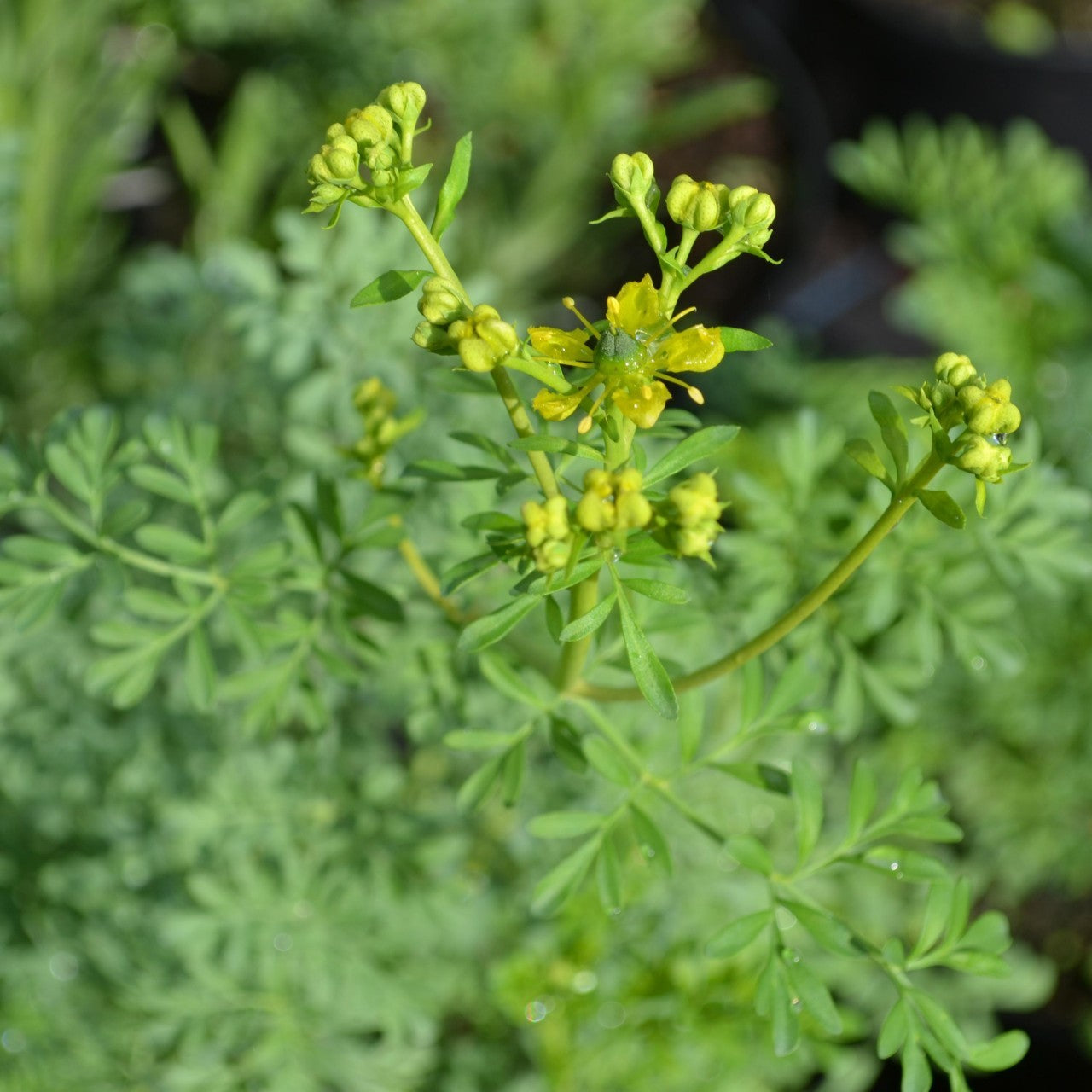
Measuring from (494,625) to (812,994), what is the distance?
328mm

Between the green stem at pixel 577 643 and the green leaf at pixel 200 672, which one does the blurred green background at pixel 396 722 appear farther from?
the green stem at pixel 577 643

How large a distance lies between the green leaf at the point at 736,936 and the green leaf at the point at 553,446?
0.33 m

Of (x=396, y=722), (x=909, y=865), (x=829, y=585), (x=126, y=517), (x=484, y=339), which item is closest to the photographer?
(x=484, y=339)

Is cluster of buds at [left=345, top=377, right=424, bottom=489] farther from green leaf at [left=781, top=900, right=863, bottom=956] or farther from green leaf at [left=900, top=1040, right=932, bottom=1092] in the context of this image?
green leaf at [left=900, top=1040, right=932, bottom=1092]

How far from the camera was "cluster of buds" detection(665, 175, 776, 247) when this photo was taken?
2.23 ft

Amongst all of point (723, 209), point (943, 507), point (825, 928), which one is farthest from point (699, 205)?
point (825, 928)

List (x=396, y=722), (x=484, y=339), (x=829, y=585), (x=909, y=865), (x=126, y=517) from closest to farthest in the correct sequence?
(x=484, y=339) < (x=829, y=585) < (x=909, y=865) < (x=126, y=517) < (x=396, y=722)

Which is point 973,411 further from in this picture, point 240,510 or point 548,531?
point 240,510

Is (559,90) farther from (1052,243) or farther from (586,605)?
(586,605)

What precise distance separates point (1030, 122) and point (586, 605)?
263cm

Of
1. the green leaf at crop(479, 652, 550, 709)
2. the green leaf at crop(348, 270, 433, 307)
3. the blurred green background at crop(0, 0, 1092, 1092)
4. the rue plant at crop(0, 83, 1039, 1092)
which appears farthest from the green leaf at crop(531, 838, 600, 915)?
the green leaf at crop(348, 270, 433, 307)

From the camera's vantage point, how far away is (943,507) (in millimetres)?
709

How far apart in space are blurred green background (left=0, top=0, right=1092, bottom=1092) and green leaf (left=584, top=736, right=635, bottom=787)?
216 millimetres

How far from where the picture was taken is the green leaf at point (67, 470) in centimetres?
98
